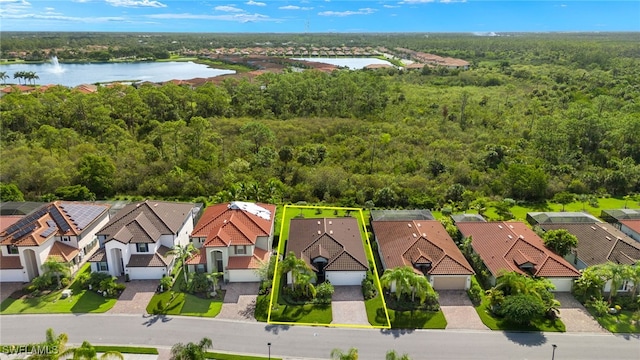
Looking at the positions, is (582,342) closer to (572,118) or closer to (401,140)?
(401,140)

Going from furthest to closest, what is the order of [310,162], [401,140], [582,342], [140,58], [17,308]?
[140,58]
[401,140]
[310,162]
[17,308]
[582,342]

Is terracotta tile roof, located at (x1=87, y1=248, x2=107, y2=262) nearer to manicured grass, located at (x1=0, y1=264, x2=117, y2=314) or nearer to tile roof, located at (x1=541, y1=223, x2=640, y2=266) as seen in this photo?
manicured grass, located at (x1=0, y1=264, x2=117, y2=314)

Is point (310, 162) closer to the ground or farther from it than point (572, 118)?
closer to the ground

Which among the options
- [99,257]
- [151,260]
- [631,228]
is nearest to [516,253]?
[631,228]

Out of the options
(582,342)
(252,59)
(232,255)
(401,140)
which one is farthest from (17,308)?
(252,59)

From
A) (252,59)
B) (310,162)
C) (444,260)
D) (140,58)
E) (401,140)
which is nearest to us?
(444,260)

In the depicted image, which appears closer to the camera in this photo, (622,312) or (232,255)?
(622,312)

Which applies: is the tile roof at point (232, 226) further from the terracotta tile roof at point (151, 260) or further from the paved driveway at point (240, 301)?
the paved driveway at point (240, 301)
